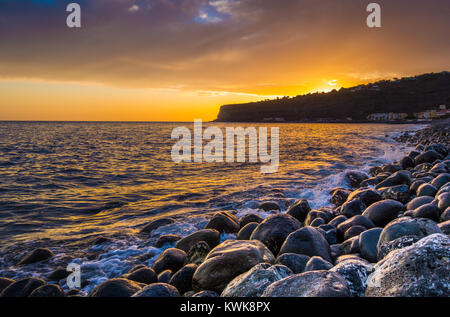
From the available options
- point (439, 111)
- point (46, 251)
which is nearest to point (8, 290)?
point (46, 251)

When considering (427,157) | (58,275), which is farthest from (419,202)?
(427,157)

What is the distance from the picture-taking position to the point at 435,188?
5.80 metres

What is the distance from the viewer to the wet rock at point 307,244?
3.74m

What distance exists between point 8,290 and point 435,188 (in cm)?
811

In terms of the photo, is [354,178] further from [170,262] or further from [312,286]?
[312,286]

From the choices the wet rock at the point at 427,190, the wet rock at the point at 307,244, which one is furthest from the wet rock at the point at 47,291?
the wet rock at the point at 427,190

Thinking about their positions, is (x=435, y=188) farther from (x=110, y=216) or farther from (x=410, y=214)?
(x=110, y=216)

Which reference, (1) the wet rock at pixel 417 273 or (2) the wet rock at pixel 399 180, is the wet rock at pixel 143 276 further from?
(2) the wet rock at pixel 399 180

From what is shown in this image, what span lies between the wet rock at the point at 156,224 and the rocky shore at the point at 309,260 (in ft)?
0.15

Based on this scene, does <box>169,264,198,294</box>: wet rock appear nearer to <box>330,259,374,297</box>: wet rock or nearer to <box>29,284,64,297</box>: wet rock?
<box>29,284,64,297</box>: wet rock

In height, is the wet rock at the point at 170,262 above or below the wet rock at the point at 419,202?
below

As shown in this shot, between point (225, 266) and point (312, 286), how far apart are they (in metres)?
1.28
